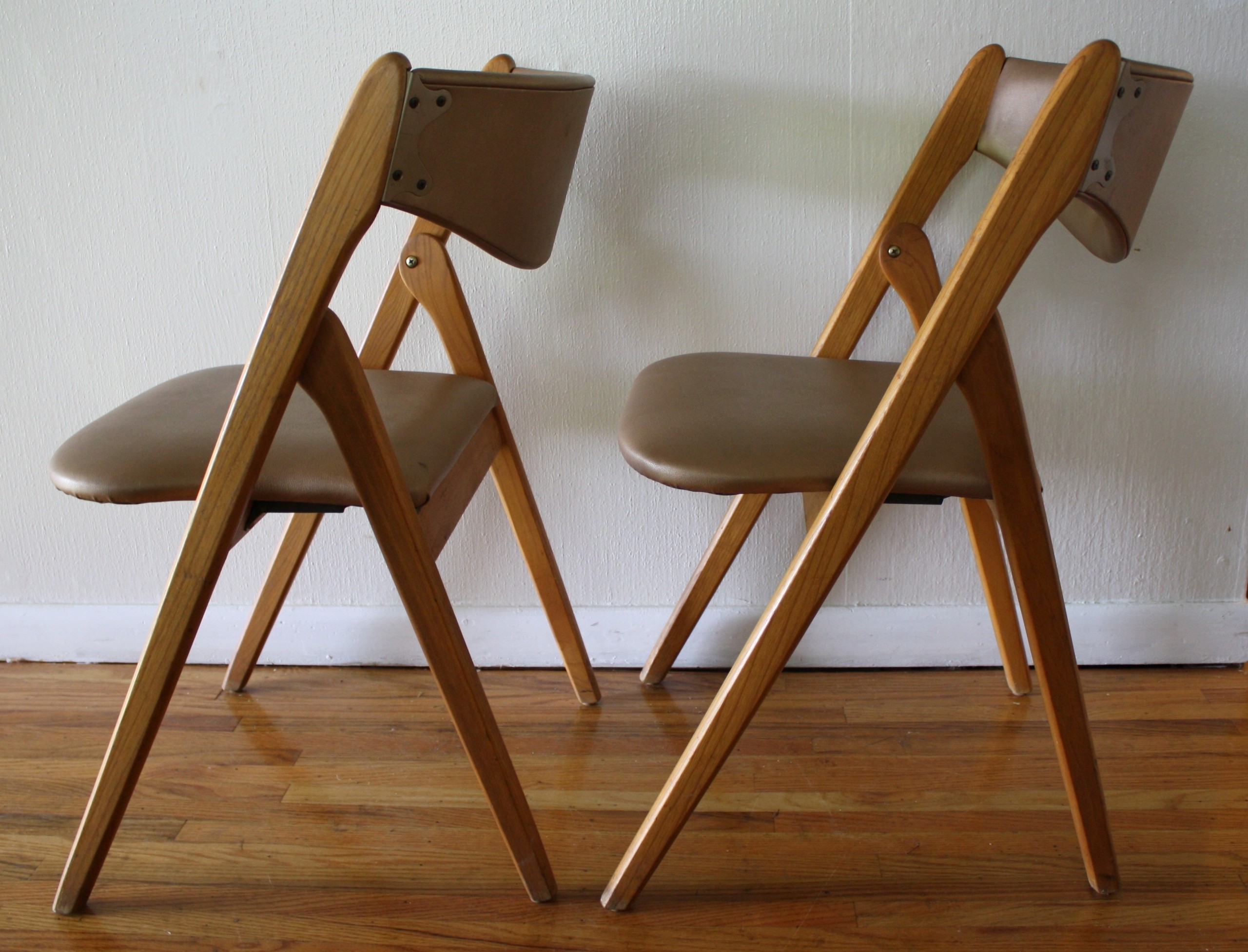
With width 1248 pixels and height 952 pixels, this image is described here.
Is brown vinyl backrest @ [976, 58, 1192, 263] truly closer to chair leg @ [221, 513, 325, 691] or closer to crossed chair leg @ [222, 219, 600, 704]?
crossed chair leg @ [222, 219, 600, 704]

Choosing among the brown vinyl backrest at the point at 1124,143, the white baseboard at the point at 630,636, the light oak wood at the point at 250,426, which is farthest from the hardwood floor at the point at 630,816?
the brown vinyl backrest at the point at 1124,143

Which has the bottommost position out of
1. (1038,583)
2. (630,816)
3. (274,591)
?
(630,816)

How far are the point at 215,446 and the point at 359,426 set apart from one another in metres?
0.15

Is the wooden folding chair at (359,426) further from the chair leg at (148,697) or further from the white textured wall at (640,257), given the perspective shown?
the white textured wall at (640,257)

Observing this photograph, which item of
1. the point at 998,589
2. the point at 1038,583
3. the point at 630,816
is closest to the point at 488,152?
the point at 1038,583

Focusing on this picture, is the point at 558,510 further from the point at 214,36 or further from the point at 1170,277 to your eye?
the point at 1170,277

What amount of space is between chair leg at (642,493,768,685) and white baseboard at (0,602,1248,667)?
6cm

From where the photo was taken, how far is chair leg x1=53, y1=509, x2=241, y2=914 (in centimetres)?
93

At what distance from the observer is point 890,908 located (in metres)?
1.04

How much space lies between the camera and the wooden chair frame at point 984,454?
2.68 feet

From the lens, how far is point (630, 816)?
119 centimetres

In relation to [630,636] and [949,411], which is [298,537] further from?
[949,411]

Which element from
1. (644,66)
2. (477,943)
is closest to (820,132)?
(644,66)

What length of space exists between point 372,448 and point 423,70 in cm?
32
